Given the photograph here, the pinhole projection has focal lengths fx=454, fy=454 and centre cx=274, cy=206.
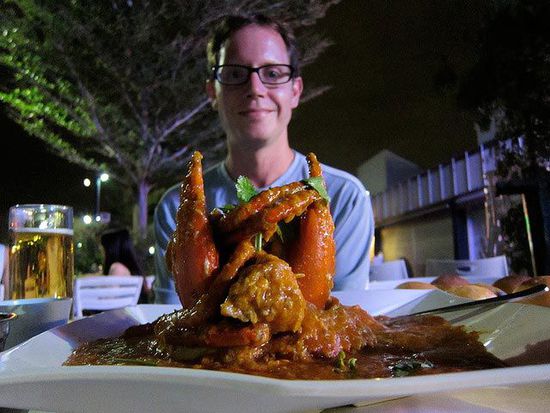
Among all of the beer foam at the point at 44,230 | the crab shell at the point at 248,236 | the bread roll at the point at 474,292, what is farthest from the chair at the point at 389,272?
the crab shell at the point at 248,236

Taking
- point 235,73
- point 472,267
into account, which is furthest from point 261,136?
point 472,267

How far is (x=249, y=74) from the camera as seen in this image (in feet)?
7.97

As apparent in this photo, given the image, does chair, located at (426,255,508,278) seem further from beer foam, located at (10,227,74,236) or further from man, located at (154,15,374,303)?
beer foam, located at (10,227,74,236)

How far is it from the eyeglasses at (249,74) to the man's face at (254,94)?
0.03 metres

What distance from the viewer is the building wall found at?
15.3 meters

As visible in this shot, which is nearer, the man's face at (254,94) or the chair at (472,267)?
the man's face at (254,94)

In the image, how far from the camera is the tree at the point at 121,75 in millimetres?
8656

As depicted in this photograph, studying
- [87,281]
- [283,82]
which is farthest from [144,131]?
[283,82]

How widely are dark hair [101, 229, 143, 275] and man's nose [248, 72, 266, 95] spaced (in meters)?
5.58

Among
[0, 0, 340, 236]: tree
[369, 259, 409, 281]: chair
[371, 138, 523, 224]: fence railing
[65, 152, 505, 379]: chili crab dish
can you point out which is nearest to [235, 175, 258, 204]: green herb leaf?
[65, 152, 505, 379]: chili crab dish

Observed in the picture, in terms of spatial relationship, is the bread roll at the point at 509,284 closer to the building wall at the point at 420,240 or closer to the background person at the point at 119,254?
the background person at the point at 119,254

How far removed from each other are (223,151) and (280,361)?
1156 centimetres

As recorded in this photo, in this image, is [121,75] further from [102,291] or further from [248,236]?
[248,236]

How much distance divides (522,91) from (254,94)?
5701 millimetres
